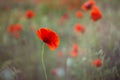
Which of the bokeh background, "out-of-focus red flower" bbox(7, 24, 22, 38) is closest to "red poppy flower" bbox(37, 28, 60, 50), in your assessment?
the bokeh background

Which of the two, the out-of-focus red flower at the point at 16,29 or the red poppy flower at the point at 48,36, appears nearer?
the red poppy flower at the point at 48,36

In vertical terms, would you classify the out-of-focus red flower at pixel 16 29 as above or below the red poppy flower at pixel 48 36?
above

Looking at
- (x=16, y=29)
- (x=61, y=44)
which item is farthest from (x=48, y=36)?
(x=61, y=44)

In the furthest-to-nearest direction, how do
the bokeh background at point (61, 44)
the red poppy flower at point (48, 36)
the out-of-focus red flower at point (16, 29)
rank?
the out-of-focus red flower at point (16, 29)
the bokeh background at point (61, 44)
the red poppy flower at point (48, 36)

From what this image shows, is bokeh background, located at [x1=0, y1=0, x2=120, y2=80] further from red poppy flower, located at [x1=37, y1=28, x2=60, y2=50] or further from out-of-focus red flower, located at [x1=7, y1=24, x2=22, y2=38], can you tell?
red poppy flower, located at [x1=37, y1=28, x2=60, y2=50]

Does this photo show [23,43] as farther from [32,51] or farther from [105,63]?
[105,63]

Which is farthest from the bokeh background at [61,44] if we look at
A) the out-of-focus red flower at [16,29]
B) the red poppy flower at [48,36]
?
the red poppy flower at [48,36]

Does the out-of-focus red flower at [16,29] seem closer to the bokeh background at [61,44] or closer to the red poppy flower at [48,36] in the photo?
the bokeh background at [61,44]

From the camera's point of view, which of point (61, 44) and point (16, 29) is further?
point (61, 44)

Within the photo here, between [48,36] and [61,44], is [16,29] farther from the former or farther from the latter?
[48,36]
